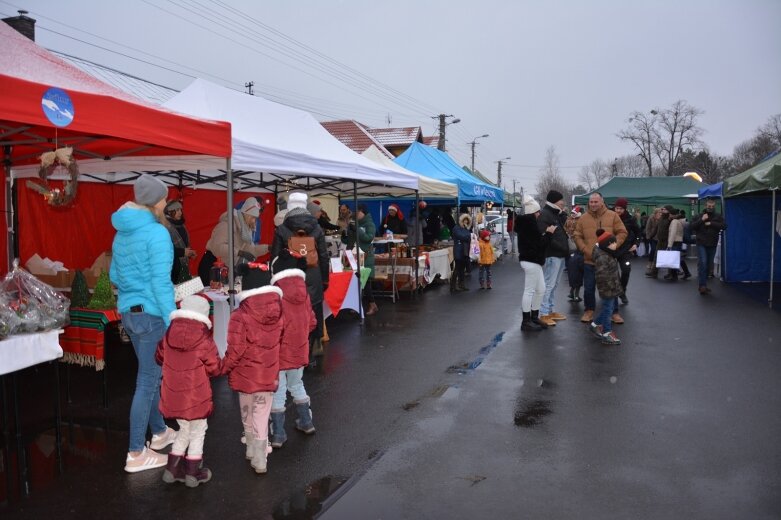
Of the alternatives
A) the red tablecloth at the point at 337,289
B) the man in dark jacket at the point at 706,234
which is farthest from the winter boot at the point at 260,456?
the man in dark jacket at the point at 706,234

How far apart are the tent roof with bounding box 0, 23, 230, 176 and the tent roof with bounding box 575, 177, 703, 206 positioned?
888 inches

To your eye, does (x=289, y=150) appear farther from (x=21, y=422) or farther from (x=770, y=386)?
(x=770, y=386)

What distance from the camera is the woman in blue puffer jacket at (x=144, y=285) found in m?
4.02

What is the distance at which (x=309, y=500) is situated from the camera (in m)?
3.73

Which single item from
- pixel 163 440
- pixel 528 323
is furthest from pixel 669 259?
pixel 163 440

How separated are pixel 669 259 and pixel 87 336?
45.9 feet

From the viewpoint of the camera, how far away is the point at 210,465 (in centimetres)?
A: 426

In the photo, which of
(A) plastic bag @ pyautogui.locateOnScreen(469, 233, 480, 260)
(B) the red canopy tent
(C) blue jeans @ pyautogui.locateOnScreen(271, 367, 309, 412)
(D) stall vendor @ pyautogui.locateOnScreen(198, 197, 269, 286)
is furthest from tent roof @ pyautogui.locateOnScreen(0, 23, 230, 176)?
(A) plastic bag @ pyautogui.locateOnScreen(469, 233, 480, 260)

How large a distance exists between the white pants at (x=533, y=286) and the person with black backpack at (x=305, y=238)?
12.4ft

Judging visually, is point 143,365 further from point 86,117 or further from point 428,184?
point 428,184

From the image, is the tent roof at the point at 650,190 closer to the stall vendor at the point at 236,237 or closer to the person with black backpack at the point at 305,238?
the stall vendor at the point at 236,237

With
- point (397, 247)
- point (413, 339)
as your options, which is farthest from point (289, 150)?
point (397, 247)

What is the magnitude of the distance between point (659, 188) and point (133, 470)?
27.5 m

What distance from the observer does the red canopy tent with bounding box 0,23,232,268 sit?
3732 millimetres
